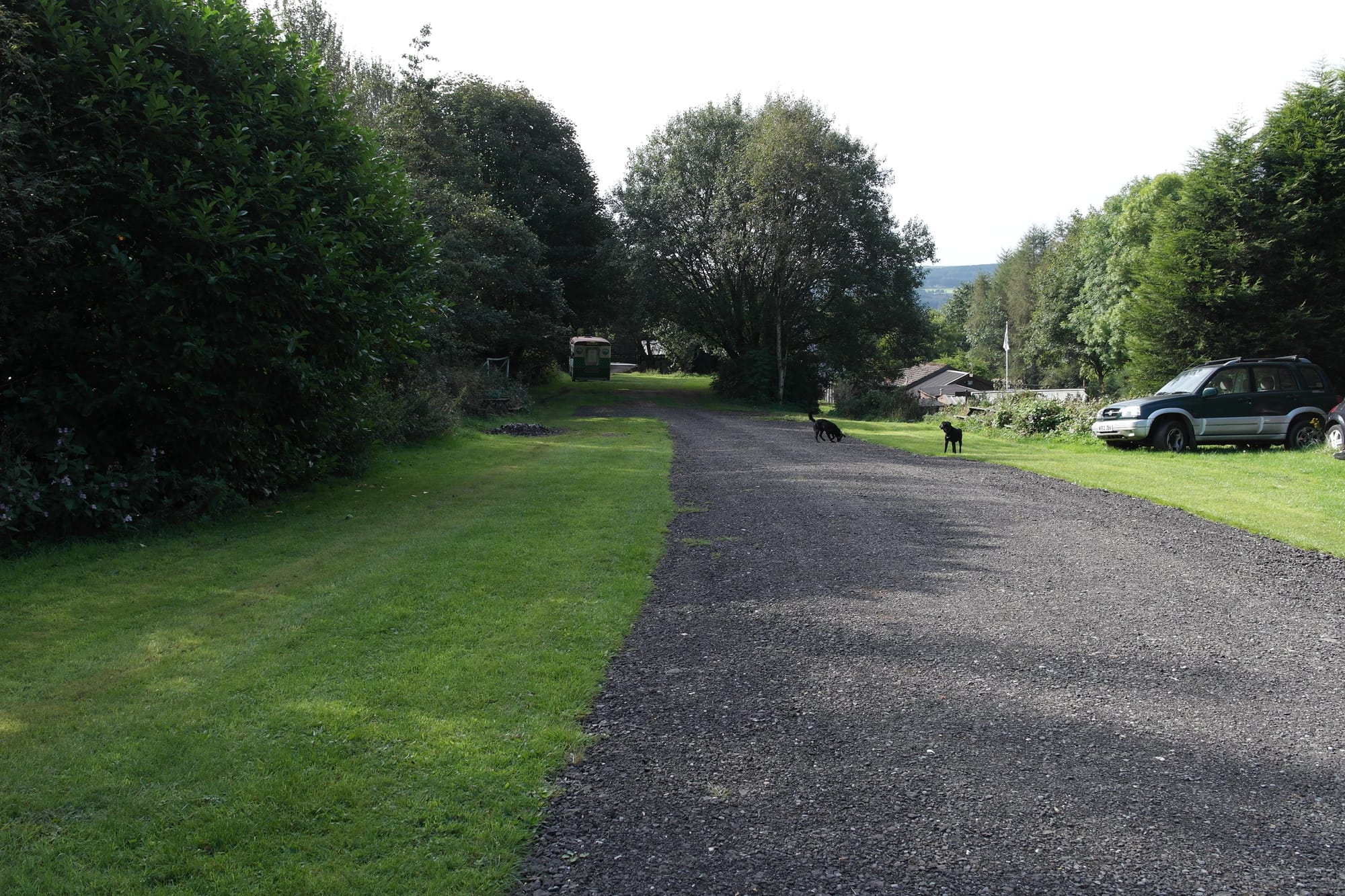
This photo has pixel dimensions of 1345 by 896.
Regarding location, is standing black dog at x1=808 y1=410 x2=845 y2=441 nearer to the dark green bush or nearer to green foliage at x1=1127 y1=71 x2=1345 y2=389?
the dark green bush

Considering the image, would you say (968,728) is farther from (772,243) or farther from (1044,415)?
(772,243)

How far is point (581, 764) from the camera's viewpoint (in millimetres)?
3873

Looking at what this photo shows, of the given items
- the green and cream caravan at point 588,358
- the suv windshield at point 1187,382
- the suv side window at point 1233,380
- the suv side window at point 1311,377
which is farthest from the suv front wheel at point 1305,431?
the green and cream caravan at point 588,358

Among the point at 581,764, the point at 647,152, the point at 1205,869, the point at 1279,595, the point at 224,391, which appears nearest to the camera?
the point at 1205,869

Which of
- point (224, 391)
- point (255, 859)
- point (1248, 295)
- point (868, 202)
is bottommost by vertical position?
point (255, 859)

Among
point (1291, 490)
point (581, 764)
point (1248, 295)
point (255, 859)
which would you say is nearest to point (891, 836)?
point (581, 764)

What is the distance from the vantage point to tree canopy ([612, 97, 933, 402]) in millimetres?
36188

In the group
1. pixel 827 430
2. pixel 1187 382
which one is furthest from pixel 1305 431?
pixel 827 430

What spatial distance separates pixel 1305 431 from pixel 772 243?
23.6 m

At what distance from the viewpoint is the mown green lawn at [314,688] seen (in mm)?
3162

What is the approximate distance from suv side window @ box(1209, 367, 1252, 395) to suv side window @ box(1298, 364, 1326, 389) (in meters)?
1.19

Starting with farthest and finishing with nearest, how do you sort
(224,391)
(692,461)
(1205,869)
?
(692,461) → (224,391) → (1205,869)

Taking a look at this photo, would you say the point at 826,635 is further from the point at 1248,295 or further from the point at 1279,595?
the point at 1248,295

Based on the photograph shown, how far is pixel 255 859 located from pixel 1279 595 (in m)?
7.29
